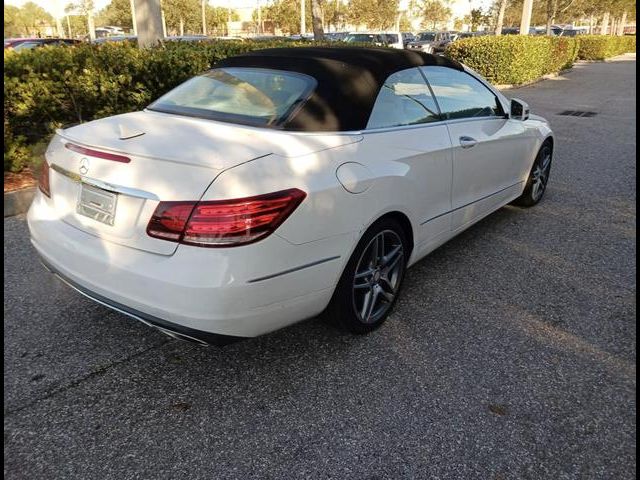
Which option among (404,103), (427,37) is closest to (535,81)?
(427,37)

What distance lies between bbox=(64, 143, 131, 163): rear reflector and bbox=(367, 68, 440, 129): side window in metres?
1.33

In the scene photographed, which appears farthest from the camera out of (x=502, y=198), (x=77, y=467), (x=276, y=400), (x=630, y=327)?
(x=502, y=198)

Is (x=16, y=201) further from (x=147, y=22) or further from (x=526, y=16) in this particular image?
(x=526, y=16)

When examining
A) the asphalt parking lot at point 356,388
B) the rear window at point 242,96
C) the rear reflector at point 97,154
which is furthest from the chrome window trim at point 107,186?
the asphalt parking lot at point 356,388

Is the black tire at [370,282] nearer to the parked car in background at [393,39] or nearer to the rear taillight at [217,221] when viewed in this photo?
the rear taillight at [217,221]

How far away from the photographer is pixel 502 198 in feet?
15.0

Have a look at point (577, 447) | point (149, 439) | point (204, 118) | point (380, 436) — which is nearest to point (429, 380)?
point (380, 436)

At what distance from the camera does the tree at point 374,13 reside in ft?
172

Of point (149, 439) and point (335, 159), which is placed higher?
point (335, 159)

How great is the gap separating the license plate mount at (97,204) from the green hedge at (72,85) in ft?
11.7

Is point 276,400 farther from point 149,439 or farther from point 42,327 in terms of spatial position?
point 42,327

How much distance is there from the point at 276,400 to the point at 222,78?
208 cm

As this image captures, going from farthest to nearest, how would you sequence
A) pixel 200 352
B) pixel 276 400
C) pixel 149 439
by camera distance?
pixel 200 352 → pixel 276 400 → pixel 149 439

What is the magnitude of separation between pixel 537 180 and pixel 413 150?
110 inches
